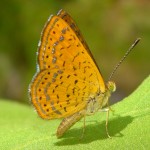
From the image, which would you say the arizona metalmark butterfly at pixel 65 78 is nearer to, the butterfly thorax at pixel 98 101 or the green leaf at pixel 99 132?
the butterfly thorax at pixel 98 101

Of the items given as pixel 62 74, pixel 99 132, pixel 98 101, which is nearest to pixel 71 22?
pixel 62 74

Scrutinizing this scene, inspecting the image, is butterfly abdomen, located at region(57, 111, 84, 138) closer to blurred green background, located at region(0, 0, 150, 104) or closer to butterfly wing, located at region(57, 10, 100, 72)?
butterfly wing, located at region(57, 10, 100, 72)

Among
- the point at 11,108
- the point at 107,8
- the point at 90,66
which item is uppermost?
the point at 90,66

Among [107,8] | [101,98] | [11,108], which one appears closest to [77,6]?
[107,8]

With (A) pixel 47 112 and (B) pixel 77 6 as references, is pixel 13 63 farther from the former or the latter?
(A) pixel 47 112

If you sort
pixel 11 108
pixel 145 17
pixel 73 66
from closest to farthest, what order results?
pixel 73 66, pixel 11 108, pixel 145 17
